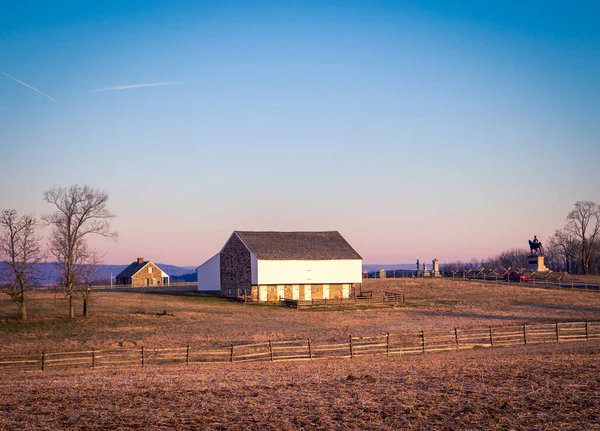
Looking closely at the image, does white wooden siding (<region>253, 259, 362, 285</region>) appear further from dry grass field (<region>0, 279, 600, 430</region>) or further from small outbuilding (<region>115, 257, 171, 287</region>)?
small outbuilding (<region>115, 257, 171, 287</region>)

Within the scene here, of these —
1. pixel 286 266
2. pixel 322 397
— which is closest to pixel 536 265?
pixel 286 266

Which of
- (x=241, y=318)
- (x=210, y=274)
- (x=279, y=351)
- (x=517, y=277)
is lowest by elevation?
(x=279, y=351)

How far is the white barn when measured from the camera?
72.9m

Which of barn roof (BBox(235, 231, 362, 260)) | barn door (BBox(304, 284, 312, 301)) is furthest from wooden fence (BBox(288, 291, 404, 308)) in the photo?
barn roof (BBox(235, 231, 362, 260))

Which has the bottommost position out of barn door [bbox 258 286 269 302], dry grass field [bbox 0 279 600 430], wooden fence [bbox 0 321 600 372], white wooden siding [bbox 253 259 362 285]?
wooden fence [bbox 0 321 600 372]

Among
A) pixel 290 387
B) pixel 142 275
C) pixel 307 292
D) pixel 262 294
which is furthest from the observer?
pixel 142 275

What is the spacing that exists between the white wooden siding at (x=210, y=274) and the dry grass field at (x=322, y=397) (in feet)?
173

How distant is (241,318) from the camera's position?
57.0 meters

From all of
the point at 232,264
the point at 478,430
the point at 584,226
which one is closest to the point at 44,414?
the point at 478,430

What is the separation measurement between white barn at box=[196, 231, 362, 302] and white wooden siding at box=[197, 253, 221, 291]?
2.21 feet

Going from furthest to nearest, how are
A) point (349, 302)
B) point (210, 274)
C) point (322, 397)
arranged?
point (210, 274) < point (349, 302) < point (322, 397)

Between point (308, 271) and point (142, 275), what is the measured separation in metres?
52.7

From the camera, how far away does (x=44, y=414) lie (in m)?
18.0

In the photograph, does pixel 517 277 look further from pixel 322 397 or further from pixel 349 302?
pixel 322 397
